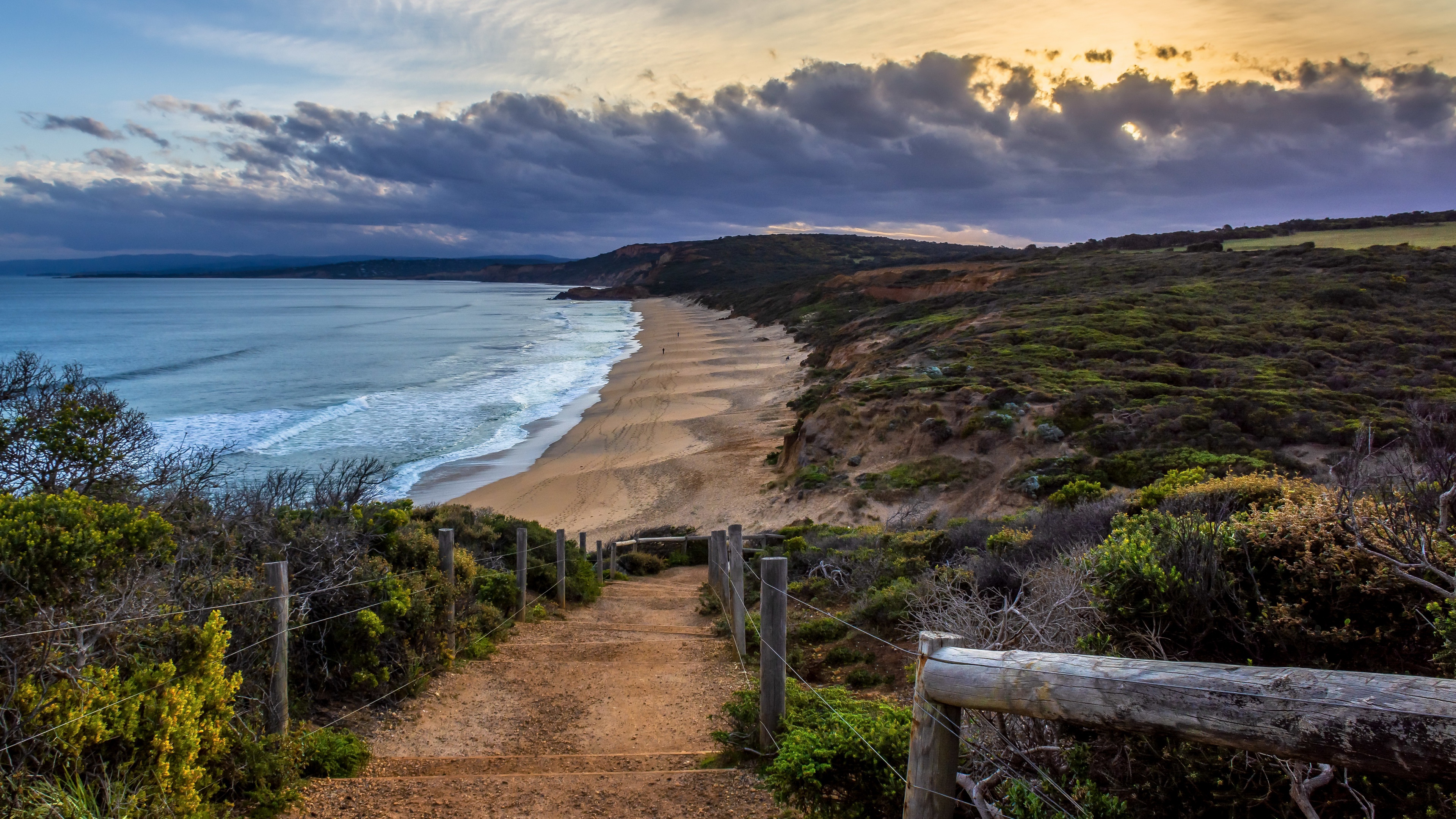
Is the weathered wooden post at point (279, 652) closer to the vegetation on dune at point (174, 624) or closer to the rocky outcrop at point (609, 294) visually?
the vegetation on dune at point (174, 624)

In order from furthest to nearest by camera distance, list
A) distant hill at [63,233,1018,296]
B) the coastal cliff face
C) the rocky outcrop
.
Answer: the rocky outcrop, distant hill at [63,233,1018,296], the coastal cliff face

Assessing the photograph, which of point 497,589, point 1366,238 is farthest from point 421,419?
point 1366,238

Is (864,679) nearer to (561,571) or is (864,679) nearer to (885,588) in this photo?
(885,588)

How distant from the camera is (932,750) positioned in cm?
262

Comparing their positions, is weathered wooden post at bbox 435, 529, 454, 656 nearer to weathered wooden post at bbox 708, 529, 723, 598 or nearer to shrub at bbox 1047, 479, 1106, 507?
weathered wooden post at bbox 708, 529, 723, 598

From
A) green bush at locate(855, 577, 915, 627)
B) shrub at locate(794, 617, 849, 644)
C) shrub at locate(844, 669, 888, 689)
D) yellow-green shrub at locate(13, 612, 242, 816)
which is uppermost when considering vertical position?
yellow-green shrub at locate(13, 612, 242, 816)

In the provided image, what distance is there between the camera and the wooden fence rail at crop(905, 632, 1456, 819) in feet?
5.54

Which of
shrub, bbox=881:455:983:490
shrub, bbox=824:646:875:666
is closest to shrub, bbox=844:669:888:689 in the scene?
shrub, bbox=824:646:875:666

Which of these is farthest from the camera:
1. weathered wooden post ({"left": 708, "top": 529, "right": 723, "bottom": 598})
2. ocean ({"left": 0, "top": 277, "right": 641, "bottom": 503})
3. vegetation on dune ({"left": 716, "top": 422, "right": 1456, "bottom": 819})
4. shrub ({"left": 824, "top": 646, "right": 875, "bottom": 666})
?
ocean ({"left": 0, "top": 277, "right": 641, "bottom": 503})

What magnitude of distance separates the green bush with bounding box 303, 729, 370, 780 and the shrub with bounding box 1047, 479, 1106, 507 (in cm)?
1034

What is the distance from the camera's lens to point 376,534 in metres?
7.09

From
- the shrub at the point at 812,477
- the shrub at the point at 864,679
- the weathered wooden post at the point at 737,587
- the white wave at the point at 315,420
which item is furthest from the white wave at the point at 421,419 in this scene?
the shrub at the point at 864,679

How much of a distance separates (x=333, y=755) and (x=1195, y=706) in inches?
187

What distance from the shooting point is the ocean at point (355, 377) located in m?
25.5
